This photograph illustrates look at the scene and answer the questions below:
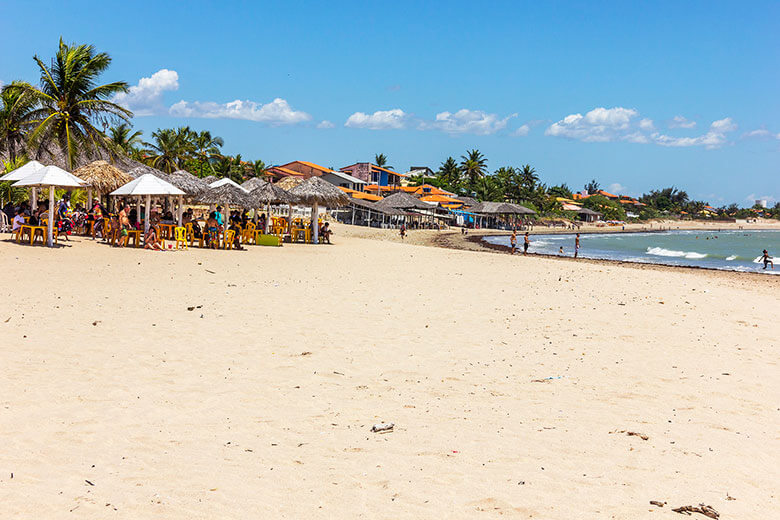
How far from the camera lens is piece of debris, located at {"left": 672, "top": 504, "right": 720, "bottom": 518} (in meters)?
3.28

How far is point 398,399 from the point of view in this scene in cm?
512

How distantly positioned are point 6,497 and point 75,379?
6.91ft

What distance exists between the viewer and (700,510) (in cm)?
332

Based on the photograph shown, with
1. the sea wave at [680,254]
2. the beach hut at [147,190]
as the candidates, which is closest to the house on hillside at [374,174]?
the sea wave at [680,254]

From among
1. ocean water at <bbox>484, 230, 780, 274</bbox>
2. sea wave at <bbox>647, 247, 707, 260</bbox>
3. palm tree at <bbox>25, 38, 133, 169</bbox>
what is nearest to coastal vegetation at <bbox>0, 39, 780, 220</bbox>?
palm tree at <bbox>25, 38, 133, 169</bbox>

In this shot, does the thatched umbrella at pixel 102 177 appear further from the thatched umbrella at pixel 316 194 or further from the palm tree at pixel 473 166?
the palm tree at pixel 473 166

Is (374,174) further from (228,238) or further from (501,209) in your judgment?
(228,238)

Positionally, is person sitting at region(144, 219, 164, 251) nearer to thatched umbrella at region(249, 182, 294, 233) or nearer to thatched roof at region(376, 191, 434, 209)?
thatched umbrella at region(249, 182, 294, 233)

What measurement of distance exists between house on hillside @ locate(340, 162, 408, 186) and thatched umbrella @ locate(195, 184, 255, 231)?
66535 millimetres

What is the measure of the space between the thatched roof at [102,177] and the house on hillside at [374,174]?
6702 cm

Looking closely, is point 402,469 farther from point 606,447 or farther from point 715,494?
point 715,494

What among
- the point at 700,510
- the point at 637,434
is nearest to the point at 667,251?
the point at 637,434

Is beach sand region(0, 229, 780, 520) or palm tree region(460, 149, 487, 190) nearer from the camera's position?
beach sand region(0, 229, 780, 520)

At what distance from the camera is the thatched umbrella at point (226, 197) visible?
20.2m
